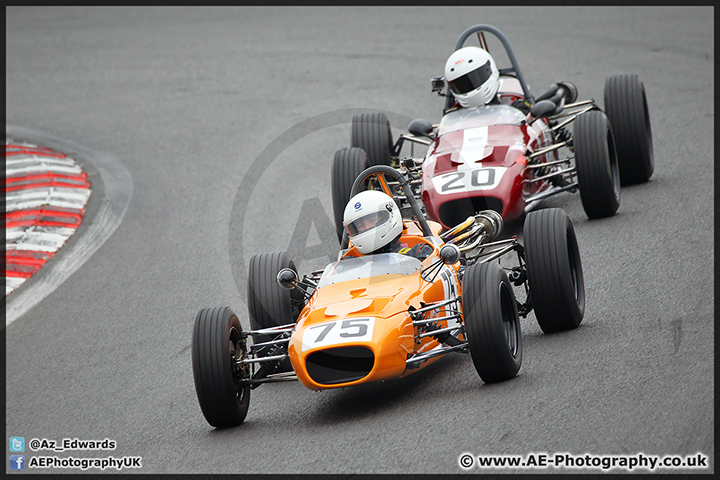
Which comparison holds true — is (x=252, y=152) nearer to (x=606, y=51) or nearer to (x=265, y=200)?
(x=265, y=200)

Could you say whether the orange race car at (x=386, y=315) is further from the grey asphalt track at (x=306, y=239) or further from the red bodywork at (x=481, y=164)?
the red bodywork at (x=481, y=164)

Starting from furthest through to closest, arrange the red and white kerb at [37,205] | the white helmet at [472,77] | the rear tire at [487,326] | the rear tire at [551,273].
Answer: the red and white kerb at [37,205], the white helmet at [472,77], the rear tire at [551,273], the rear tire at [487,326]

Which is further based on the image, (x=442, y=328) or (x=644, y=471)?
(x=442, y=328)

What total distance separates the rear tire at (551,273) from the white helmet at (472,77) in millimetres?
3866

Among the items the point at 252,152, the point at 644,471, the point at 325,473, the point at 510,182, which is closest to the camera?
the point at 644,471

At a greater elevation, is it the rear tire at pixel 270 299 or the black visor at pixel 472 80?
the black visor at pixel 472 80

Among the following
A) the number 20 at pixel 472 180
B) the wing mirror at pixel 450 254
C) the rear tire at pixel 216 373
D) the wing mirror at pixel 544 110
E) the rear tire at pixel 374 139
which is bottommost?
the rear tire at pixel 216 373

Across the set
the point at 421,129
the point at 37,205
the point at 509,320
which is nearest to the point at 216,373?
the point at 509,320

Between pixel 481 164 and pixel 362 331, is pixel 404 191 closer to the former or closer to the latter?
pixel 362 331

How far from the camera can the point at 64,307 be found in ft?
31.8

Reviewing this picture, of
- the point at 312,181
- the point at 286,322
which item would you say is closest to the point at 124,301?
the point at 286,322

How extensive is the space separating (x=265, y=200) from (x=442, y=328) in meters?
5.90
